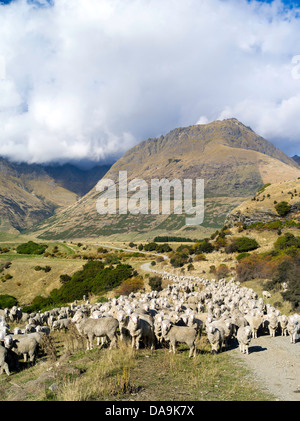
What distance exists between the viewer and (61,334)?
1734 cm

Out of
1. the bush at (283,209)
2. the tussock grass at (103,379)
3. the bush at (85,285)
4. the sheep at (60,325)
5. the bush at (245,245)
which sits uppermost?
the bush at (283,209)

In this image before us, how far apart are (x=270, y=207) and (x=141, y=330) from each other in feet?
222

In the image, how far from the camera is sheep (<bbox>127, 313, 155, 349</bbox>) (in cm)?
1114

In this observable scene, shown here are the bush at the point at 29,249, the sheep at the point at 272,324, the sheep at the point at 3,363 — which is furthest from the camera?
the bush at the point at 29,249

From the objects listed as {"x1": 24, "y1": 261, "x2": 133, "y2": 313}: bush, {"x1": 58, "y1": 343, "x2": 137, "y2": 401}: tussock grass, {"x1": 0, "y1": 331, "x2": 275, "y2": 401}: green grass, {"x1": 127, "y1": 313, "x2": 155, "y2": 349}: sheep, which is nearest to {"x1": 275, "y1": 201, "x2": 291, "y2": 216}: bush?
{"x1": 24, "y1": 261, "x2": 133, "y2": 313}: bush

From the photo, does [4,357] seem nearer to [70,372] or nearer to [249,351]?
[70,372]

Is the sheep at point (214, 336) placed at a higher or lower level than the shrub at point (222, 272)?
higher

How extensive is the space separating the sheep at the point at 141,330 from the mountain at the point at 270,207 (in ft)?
200

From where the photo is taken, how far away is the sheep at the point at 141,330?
11137 millimetres

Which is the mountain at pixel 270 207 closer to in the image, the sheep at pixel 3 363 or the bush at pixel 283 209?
the bush at pixel 283 209

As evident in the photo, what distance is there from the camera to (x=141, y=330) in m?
11.4

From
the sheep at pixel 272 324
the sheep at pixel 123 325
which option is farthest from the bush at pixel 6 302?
the sheep at pixel 272 324

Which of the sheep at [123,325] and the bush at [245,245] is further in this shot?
the bush at [245,245]

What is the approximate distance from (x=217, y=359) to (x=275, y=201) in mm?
69210
